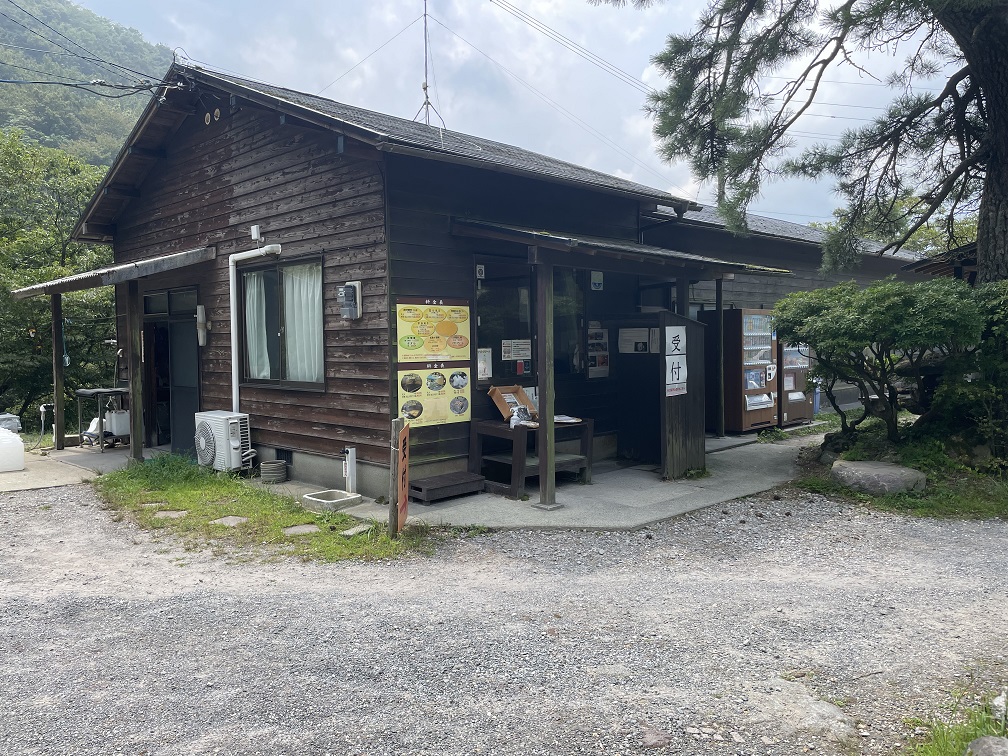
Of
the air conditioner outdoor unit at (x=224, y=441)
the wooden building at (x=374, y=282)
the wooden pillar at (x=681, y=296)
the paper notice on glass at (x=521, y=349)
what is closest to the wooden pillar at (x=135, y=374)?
the wooden building at (x=374, y=282)

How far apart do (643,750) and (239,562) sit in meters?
3.69

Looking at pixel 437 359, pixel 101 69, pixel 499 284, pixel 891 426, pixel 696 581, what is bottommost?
pixel 696 581

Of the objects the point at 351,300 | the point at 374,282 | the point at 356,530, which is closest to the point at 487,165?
the point at 374,282

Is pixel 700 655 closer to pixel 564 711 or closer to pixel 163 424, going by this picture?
pixel 564 711

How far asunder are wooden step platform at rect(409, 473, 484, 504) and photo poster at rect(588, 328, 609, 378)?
2478mm

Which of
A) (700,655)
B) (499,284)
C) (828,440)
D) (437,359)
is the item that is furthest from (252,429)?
(828,440)

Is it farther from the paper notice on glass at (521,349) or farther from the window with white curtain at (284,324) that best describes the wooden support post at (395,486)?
the paper notice on glass at (521,349)

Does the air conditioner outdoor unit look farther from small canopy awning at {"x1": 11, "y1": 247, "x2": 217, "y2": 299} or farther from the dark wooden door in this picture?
small canopy awning at {"x1": 11, "y1": 247, "x2": 217, "y2": 299}

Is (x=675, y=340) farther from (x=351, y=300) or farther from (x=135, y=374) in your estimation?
(x=135, y=374)

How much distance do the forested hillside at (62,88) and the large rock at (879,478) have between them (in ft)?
70.4

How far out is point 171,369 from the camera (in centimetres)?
1060

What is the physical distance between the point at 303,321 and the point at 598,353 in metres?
3.67

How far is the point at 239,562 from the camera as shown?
5473 millimetres

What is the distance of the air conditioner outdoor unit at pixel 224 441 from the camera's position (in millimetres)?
8469
